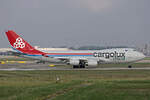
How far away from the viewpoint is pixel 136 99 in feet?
53.8

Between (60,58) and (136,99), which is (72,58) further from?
(136,99)

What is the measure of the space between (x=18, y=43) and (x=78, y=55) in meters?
14.0

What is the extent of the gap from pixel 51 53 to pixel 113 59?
47.1 feet

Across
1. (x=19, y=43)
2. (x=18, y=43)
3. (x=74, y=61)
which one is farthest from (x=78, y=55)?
(x=18, y=43)

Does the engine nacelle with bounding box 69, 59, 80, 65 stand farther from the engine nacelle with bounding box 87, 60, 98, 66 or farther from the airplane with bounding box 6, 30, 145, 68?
the engine nacelle with bounding box 87, 60, 98, 66

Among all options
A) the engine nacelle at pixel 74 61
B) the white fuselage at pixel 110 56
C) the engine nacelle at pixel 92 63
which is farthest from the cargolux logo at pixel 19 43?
the engine nacelle at pixel 92 63

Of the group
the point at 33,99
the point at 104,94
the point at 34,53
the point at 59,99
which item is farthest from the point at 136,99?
the point at 34,53

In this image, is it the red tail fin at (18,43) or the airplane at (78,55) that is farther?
the red tail fin at (18,43)

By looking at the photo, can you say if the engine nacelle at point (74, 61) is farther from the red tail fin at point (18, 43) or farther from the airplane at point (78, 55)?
the red tail fin at point (18, 43)

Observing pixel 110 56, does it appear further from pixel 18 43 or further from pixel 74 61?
pixel 18 43

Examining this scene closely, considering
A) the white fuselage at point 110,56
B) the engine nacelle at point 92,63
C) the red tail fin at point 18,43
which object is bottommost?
the engine nacelle at point 92,63

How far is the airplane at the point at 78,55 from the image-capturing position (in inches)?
2087

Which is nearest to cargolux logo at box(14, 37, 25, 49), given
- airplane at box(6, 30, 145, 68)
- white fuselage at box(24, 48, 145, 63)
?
airplane at box(6, 30, 145, 68)

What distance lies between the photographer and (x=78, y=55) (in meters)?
54.6
